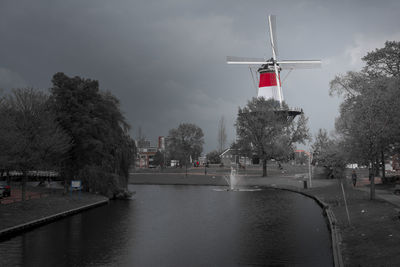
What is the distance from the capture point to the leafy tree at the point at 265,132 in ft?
242

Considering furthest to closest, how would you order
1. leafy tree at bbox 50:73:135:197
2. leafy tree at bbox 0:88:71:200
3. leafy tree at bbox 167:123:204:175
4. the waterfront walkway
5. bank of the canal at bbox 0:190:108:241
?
1. leafy tree at bbox 167:123:204:175
2. leafy tree at bbox 50:73:135:197
3. leafy tree at bbox 0:88:71:200
4. bank of the canal at bbox 0:190:108:241
5. the waterfront walkway

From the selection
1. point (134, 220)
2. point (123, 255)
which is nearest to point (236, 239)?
A: point (123, 255)

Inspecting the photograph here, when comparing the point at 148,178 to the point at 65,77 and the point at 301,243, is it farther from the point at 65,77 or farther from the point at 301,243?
the point at 301,243

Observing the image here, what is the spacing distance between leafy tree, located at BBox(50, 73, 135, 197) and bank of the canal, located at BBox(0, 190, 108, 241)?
8.69ft

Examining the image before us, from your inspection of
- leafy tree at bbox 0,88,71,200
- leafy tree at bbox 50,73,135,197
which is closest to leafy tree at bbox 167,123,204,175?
leafy tree at bbox 50,73,135,197

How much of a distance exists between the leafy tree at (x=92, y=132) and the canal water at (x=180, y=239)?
7.52 m

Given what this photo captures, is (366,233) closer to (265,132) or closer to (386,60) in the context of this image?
(386,60)

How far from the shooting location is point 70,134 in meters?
37.8

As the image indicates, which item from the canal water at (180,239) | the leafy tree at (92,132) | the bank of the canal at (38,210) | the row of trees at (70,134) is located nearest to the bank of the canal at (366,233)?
the canal water at (180,239)

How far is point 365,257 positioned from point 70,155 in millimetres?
32161

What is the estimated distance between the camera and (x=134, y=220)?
2816 cm

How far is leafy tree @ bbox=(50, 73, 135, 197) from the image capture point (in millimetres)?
37844

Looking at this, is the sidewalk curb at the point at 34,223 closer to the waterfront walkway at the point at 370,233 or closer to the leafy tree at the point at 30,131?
the leafy tree at the point at 30,131

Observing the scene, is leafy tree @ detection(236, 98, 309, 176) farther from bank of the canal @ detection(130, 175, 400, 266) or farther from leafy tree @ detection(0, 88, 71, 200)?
leafy tree @ detection(0, 88, 71, 200)
